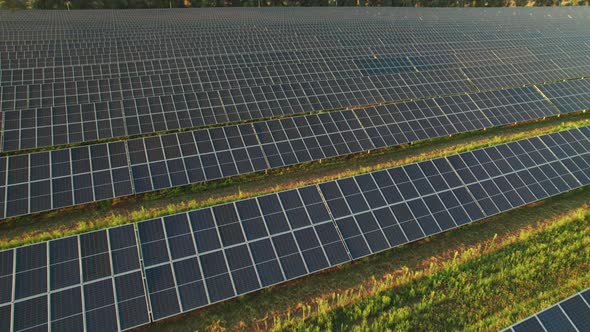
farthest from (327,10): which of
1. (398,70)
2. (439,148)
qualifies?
(439,148)

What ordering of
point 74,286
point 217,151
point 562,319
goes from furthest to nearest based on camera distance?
point 217,151
point 74,286
point 562,319

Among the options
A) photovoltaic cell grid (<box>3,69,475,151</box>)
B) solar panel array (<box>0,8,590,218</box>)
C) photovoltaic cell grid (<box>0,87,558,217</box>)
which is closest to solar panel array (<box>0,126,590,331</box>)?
photovoltaic cell grid (<box>0,87,558,217</box>)

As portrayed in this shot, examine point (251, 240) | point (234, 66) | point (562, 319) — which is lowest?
point (234, 66)

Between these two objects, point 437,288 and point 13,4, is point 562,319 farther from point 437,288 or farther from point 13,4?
point 13,4

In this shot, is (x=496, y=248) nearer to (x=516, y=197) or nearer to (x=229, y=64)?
(x=516, y=197)

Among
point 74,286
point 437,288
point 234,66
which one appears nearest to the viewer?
point 74,286

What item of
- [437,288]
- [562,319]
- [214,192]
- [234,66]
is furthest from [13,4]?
[562,319]
